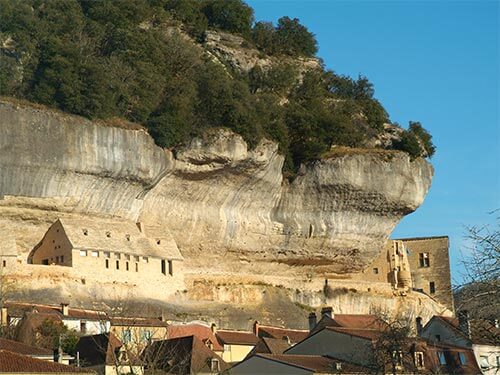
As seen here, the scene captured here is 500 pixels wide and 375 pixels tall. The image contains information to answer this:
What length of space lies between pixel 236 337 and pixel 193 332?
2.44 meters

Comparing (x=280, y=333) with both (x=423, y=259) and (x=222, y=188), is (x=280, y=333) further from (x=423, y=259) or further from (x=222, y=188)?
(x=423, y=259)

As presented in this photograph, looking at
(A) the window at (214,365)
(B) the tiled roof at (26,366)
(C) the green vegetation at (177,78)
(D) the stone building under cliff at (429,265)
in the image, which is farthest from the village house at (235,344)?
(D) the stone building under cliff at (429,265)

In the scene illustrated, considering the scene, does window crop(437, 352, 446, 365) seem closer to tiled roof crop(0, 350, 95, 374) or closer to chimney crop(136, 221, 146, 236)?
tiled roof crop(0, 350, 95, 374)

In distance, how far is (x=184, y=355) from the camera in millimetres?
48219

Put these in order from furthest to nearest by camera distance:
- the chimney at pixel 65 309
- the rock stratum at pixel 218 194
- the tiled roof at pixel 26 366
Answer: the rock stratum at pixel 218 194, the chimney at pixel 65 309, the tiled roof at pixel 26 366

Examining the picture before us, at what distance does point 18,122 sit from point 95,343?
19578 millimetres

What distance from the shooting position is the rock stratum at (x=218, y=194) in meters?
65.3

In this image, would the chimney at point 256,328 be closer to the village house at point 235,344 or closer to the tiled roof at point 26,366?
the village house at point 235,344

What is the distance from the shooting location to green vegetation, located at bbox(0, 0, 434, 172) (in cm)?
6888

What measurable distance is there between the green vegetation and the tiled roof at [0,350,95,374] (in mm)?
30078

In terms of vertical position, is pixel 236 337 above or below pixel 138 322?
below

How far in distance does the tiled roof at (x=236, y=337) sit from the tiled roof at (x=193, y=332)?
41 cm

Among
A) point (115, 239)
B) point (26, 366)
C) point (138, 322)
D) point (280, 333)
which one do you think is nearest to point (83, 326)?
point (138, 322)

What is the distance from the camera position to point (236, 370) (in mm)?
47125
